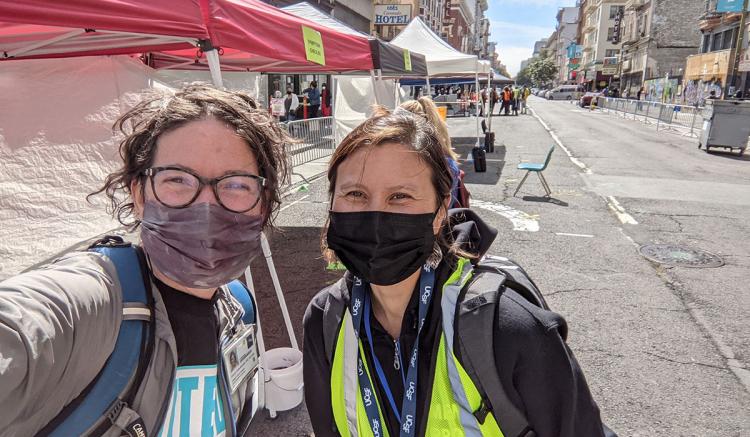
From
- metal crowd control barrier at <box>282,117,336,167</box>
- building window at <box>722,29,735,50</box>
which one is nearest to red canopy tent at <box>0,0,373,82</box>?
metal crowd control barrier at <box>282,117,336,167</box>

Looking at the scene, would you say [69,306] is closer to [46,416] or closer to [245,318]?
[46,416]

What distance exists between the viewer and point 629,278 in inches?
201

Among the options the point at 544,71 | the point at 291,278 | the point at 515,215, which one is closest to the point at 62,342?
the point at 291,278

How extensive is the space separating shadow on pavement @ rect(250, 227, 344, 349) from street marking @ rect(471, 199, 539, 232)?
3.16 meters

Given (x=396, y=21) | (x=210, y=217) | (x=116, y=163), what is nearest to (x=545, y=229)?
(x=116, y=163)

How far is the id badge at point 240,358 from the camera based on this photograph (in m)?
1.42

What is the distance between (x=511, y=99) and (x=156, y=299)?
35496 mm

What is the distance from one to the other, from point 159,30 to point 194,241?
1.81m

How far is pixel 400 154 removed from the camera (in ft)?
4.90

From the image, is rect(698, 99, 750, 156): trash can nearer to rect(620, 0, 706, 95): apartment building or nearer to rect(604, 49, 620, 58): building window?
rect(620, 0, 706, 95): apartment building

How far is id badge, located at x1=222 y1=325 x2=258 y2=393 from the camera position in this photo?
1.42 m

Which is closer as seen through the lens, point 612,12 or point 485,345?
point 485,345

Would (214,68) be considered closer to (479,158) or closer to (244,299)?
(244,299)

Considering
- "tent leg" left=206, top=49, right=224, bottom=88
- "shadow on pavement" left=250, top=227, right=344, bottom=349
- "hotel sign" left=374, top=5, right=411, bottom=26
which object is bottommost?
"shadow on pavement" left=250, top=227, right=344, bottom=349
